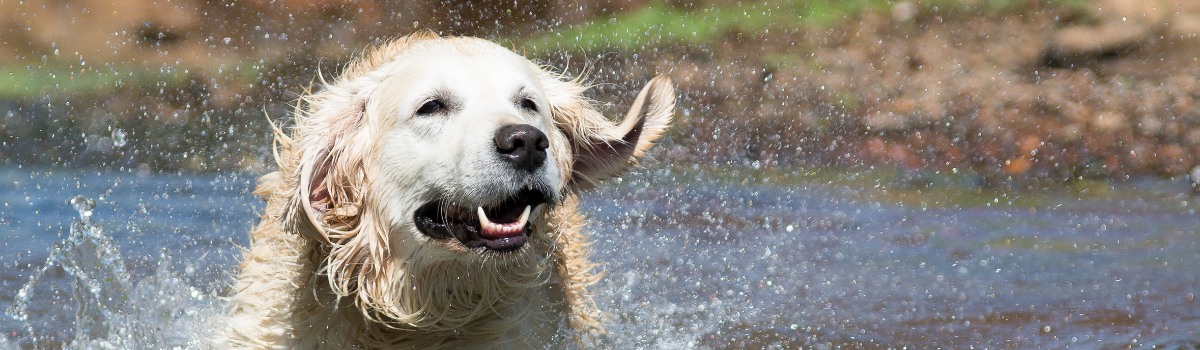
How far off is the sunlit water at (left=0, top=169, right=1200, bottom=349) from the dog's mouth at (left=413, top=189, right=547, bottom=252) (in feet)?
4.68

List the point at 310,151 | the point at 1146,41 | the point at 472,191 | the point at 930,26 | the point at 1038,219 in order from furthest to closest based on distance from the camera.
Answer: the point at 930,26 < the point at 1146,41 < the point at 1038,219 < the point at 310,151 < the point at 472,191

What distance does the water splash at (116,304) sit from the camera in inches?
171

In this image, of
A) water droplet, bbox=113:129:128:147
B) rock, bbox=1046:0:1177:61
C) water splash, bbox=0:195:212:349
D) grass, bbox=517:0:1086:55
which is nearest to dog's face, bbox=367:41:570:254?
water splash, bbox=0:195:212:349

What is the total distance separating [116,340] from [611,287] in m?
2.47

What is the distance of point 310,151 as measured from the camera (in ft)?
9.98

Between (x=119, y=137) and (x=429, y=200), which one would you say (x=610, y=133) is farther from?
(x=119, y=137)

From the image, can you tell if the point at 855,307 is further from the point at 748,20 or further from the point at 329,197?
the point at 748,20

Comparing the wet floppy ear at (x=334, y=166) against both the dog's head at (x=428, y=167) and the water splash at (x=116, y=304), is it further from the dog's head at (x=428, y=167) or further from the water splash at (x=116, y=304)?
the water splash at (x=116, y=304)

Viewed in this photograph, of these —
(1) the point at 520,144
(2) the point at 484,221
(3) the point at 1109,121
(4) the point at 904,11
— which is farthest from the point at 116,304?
(4) the point at 904,11

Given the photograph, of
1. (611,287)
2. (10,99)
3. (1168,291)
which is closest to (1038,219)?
(1168,291)

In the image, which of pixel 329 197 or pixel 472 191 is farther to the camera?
pixel 329 197

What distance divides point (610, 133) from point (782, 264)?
2.94 meters

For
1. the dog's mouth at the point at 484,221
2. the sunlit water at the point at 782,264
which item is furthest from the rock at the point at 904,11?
the dog's mouth at the point at 484,221

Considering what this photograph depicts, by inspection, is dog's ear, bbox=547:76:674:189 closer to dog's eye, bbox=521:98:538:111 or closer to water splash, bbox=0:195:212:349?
dog's eye, bbox=521:98:538:111
